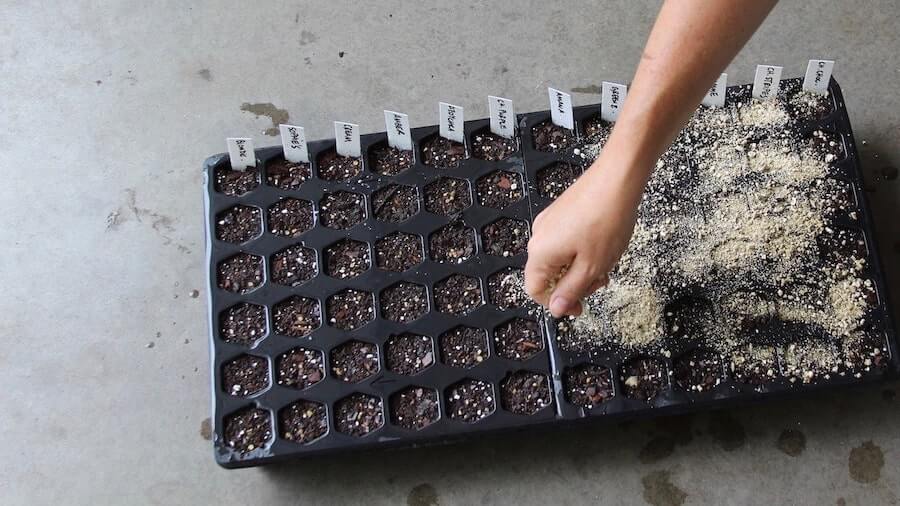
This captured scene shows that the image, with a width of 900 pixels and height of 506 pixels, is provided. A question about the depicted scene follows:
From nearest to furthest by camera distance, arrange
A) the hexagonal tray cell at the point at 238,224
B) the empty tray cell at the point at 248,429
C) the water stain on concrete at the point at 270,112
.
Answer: the empty tray cell at the point at 248,429 < the hexagonal tray cell at the point at 238,224 < the water stain on concrete at the point at 270,112

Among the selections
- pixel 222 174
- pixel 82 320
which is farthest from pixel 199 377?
pixel 222 174

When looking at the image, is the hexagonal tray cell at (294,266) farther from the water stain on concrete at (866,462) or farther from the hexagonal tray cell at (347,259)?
the water stain on concrete at (866,462)

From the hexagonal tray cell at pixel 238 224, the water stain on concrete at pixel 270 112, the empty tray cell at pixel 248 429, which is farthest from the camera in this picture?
the water stain on concrete at pixel 270 112

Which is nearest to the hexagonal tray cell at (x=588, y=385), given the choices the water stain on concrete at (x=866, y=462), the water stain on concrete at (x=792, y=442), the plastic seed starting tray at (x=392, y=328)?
the plastic seed starting tray at (x=392, y=328)

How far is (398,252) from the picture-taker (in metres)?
1.18

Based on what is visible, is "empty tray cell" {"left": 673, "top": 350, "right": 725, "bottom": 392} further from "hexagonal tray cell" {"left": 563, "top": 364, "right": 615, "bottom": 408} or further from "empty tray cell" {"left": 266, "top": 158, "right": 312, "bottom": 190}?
"empty tray cell" {"left": 266, "top": 158, "right": 312, "bottom": 190}

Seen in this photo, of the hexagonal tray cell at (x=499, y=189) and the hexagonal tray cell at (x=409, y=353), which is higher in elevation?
the hexagonal tray cell at (x=499, y=189)

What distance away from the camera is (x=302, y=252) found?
3.89ft

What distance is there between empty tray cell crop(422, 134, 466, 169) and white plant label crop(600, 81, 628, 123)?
0.76ft

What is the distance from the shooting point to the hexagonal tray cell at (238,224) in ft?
3.92

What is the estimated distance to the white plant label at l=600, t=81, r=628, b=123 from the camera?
120 centimetres

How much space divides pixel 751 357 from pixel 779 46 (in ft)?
2.29

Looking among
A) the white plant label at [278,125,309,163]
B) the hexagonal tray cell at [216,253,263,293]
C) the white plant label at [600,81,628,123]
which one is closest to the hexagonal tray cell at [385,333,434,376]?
the hexagonal tray cell at [216,253,263,293]

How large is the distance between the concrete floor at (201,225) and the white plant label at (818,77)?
0.23 m
